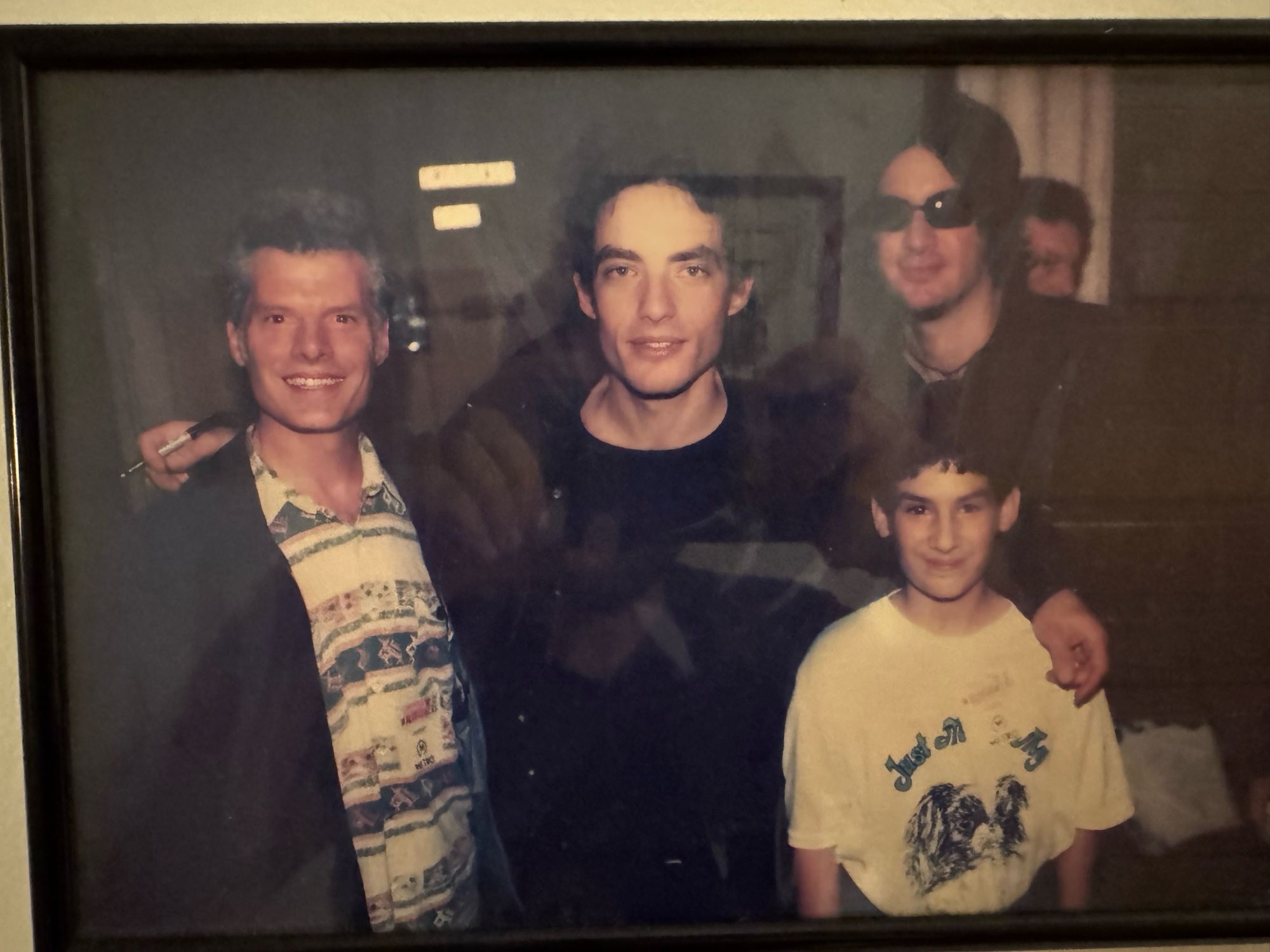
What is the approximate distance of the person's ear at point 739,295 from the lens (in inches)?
30.8

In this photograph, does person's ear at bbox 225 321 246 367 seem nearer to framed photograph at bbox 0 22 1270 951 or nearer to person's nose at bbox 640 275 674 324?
framed photograph at bbox 0 22 1270 951

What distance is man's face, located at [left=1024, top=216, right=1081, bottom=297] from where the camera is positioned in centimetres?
79

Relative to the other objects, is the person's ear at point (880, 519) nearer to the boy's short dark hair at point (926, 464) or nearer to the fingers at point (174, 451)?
the boy's short dark hair at point (926, 464)

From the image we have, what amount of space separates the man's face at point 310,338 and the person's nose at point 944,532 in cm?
50

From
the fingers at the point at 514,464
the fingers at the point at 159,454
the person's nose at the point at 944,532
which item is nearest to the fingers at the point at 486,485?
the fingers at the point at 514,464

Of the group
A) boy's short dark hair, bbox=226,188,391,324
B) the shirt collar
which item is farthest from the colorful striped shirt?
boy's short dark hair, bbox=226,188,391,324

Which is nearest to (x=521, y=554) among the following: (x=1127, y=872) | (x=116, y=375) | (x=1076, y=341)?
(x=116, y=375)

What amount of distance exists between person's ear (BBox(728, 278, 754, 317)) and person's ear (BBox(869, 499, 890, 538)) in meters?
0.20

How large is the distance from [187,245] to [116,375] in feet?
0.42

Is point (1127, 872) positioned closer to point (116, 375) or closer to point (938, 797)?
point (938, 797)

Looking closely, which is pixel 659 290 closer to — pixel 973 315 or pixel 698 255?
pixel 698 255

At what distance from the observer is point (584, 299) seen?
2.57 ft

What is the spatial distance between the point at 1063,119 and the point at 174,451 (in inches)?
31.9

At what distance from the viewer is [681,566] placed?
0.81m
